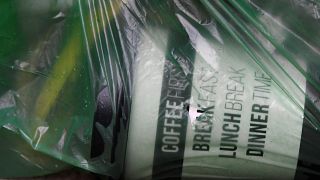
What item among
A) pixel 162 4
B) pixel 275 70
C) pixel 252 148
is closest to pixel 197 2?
pixel 162 4

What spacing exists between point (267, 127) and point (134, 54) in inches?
11.2

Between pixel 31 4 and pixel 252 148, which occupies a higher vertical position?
pixel 31 4

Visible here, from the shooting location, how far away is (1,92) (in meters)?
0.93

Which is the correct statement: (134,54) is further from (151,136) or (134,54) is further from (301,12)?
(301,12)

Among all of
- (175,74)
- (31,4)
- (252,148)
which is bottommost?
(252,148)

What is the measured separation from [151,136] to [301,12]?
0.37m

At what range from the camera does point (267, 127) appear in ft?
2.93

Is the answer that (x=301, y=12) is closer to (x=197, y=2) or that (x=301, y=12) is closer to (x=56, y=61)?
(x=197, y=2)

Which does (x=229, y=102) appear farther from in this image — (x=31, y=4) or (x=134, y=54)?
(x=31, y=4)

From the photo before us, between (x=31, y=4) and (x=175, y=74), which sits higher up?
(x=31, y=4)

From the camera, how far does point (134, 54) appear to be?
2.97 feet

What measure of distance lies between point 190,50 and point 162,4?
103 millimetres

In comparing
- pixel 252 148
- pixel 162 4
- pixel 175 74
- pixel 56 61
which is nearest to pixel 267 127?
pixel 252 148

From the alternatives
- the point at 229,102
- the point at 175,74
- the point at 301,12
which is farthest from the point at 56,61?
the point at 301,12
